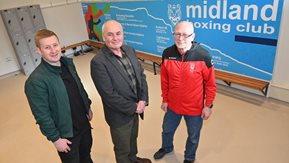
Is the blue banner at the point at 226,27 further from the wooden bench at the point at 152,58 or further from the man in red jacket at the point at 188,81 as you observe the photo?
the man in red jacket at the point at 188,81

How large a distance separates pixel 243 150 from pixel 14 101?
11.9ft

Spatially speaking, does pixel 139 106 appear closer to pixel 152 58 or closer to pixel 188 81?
pixel 188 81

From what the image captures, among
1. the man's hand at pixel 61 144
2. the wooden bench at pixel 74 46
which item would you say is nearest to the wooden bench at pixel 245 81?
the man's hand at pixel 61 144

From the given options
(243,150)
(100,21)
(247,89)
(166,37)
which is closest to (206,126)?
(243,150)

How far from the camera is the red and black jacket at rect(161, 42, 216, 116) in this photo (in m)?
1.68

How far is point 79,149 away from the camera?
175cm

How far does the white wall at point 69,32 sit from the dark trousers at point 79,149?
2459 mm

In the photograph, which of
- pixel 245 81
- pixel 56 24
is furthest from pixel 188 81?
pixel 56 24

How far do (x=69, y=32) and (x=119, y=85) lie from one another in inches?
192

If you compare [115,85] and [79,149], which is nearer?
[115,85]

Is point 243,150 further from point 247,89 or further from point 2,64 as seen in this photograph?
point 2,64

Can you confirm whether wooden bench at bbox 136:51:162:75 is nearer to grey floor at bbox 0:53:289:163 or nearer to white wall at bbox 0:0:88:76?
grey floor at bbox 0:53:289:163

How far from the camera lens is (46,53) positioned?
138 centimetres

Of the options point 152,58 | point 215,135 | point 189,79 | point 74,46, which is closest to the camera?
point 189,79
